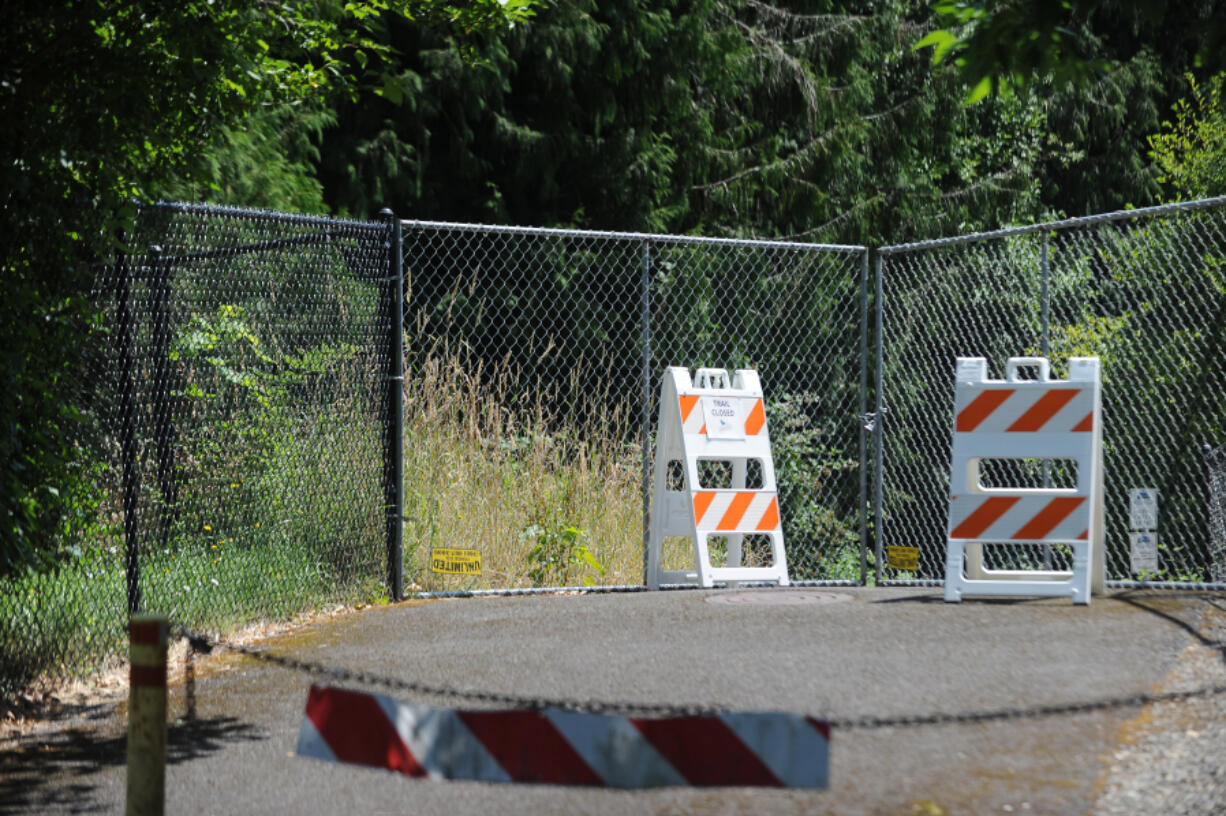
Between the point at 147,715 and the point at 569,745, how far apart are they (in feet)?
3.52

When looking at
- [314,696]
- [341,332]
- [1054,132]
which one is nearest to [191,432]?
[341,332]

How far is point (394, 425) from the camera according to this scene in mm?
8781

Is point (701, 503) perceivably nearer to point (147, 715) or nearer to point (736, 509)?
point (736, 509)

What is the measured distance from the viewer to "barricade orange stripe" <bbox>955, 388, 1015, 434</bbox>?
26.7ft

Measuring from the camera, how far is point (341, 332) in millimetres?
8758

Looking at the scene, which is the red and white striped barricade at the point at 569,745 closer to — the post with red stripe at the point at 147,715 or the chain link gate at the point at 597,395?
the post with red stripe at the point at 147,715

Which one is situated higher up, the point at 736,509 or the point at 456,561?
the point at 736,509

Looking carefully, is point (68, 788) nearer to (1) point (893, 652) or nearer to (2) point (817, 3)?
(1) point (893, 652)

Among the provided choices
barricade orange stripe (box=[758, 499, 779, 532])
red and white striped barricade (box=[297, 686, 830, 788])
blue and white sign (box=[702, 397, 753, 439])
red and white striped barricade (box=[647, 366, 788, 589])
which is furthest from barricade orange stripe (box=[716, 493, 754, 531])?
red and white striped barricade (box=[297, 686, 830, 788])

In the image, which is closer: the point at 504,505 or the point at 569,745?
the point at 569,745

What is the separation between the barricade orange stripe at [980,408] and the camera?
8.13 metres

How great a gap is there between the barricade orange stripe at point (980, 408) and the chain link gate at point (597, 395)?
144 cm

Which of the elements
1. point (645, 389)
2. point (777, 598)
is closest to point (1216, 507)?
point (777, 598)

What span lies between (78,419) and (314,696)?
324 cm
